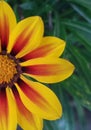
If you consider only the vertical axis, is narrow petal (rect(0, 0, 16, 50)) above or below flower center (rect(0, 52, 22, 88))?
above

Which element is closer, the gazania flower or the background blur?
the gazania flower

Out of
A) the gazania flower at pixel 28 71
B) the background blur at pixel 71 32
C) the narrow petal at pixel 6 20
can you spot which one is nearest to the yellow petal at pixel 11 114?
the gazania flower at pixel 28 71

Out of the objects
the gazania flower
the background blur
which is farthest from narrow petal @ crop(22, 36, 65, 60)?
the background blur

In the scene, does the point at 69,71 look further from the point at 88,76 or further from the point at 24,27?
the point at 88,76

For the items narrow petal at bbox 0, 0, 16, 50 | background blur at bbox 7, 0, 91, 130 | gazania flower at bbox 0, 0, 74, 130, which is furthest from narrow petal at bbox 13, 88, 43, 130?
background blur at bbox 7, 0, 91, 130

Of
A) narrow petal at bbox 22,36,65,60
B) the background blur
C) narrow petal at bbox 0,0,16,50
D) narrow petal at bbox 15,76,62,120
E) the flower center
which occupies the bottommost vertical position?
the background blur

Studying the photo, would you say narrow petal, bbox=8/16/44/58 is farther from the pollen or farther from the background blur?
the background blur

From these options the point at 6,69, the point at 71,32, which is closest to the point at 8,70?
the point at 6,69
